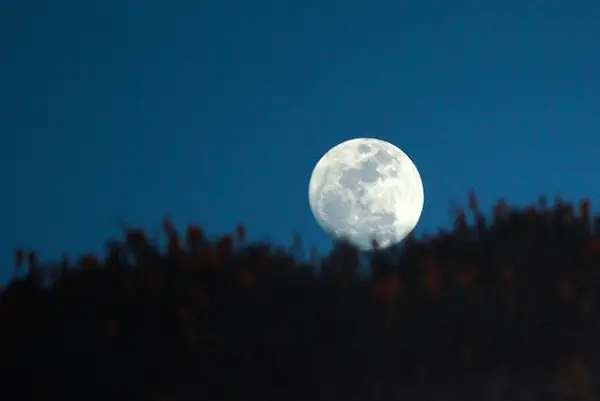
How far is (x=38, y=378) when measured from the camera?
585 cm

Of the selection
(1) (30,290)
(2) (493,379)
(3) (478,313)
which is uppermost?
(1) (30,290)

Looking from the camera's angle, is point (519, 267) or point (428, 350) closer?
point (428, 350)

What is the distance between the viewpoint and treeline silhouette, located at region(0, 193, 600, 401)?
5117 millimetres

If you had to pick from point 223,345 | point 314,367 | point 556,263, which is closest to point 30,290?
point 223,345

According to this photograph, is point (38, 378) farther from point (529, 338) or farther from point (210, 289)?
point (529, 338)

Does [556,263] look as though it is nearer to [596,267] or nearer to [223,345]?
[596,267]

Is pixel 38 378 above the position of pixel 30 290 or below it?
below

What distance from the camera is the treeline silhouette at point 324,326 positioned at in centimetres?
512

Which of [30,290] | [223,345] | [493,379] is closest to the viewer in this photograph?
[493,379]

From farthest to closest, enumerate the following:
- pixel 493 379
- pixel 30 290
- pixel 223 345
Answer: pixel 30 290
pixel 223 345
pixel 493 379

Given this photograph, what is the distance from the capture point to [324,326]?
545cm

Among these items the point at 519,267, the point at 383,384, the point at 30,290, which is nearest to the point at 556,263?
the point at 519,267

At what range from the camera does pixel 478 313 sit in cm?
532

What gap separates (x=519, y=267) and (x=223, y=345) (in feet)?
6.80
